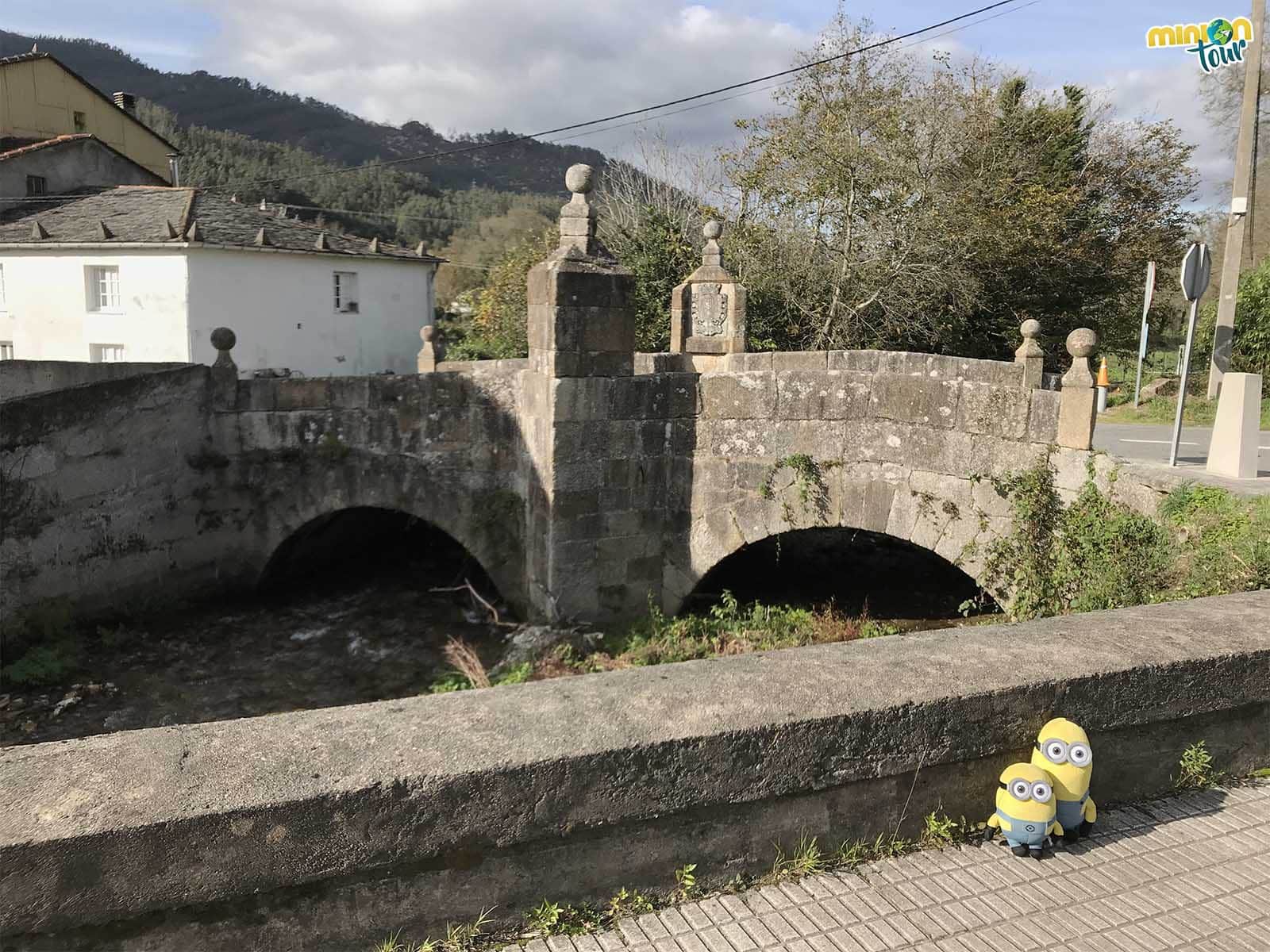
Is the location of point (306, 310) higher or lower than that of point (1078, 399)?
higher

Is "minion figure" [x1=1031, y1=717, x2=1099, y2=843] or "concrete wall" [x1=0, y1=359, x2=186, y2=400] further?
"concrete wall" [x1=0, y1=359, x2=186, y2=400]

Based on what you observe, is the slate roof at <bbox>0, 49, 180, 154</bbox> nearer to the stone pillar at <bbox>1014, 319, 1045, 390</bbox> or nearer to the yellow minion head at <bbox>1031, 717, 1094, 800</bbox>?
the stone pillar at <bbox>1014, 319, 1045, 390</bbox>

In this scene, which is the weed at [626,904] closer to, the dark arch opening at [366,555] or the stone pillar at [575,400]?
the stone pillar at [575,400]

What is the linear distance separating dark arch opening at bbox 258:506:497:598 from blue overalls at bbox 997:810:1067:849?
849cm

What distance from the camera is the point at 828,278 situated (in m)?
17.0

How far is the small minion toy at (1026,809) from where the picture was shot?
8.55 feet

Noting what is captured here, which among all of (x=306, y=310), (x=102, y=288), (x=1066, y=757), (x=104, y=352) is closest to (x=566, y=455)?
(x=1066, y=757)

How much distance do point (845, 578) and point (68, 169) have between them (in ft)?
80.7

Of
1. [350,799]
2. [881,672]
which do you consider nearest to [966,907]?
[881,672]

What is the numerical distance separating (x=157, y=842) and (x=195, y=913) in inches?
8.6

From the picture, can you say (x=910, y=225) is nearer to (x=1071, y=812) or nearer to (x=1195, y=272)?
(x=1195, y=272)

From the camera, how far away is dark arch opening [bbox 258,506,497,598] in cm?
1098

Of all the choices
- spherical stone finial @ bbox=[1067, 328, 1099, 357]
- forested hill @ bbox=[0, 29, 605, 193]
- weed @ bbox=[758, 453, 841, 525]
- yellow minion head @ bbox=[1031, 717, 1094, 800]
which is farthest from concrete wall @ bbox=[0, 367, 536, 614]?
forested hill @ bbox=[0, 29, 605, 193]

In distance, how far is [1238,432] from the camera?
7.39 metres
